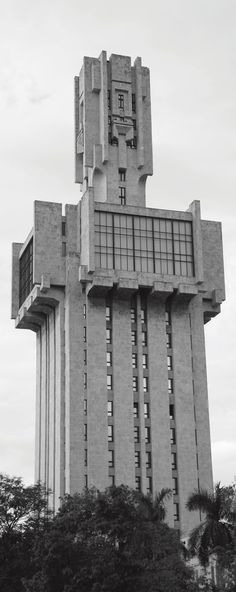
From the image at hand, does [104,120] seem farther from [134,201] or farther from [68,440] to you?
[68,440]

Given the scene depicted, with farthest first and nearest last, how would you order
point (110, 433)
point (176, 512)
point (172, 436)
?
point (172, 436) < point (110, 433) < point (176, 512)

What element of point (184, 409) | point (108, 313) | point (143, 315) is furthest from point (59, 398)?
point (184, 409)

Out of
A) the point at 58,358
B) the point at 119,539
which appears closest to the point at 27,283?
the point at 58,358

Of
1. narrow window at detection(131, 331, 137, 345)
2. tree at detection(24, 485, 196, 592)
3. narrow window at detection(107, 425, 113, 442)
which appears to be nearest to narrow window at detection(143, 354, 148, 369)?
narrow window at detection(131, 331, 137, 345)

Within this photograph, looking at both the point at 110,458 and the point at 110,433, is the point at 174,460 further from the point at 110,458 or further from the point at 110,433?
the point at 110,433

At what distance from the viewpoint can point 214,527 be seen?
60.8 meters

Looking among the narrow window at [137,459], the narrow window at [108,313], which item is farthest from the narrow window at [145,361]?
the narrow window at [137,459]

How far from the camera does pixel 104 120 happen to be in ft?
355

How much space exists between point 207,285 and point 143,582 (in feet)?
171

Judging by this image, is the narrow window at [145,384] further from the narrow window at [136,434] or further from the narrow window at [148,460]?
the narrow window at [148,460]

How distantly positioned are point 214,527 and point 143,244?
44.9 meters

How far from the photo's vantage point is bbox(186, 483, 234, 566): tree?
6044 cm

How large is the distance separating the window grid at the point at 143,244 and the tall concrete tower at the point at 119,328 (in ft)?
0.33

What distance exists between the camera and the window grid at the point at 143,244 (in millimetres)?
100188
